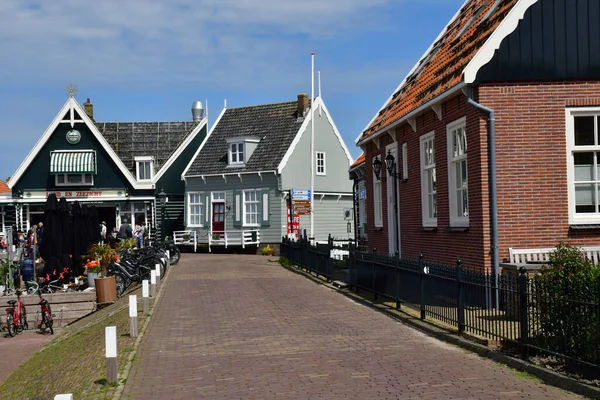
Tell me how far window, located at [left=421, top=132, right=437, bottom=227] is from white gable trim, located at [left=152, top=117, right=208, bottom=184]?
3118 cm

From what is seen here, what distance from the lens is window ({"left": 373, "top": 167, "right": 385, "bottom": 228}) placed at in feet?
77.2

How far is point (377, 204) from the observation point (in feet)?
78.7

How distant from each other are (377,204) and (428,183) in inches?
216

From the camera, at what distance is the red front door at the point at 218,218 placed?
44.5 metres

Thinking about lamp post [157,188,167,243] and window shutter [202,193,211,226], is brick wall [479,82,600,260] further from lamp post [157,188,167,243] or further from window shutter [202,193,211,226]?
window shutter [202,193,211,226]

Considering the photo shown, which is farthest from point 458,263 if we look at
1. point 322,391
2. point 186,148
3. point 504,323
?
point 186,148

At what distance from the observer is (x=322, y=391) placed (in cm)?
855

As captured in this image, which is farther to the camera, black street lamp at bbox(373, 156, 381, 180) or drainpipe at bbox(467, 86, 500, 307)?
black street lamp at bbox(373, 156, 381, 180)

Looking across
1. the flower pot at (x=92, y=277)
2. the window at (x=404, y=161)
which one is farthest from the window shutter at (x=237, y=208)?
the window at (x=404, y=161)

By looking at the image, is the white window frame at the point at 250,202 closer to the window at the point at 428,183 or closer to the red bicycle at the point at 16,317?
the red bicycle at the point at 16,317

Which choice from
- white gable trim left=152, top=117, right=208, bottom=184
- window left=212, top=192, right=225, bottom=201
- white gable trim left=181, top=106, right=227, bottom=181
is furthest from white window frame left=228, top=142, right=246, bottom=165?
white gable trim left=152, top=117, right=208, bottom=184

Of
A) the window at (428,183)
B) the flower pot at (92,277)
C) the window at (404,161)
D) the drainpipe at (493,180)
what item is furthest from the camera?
the flower pot at (92,277)

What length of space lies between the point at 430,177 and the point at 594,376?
414 inches

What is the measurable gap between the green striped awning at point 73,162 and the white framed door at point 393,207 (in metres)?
28.4
